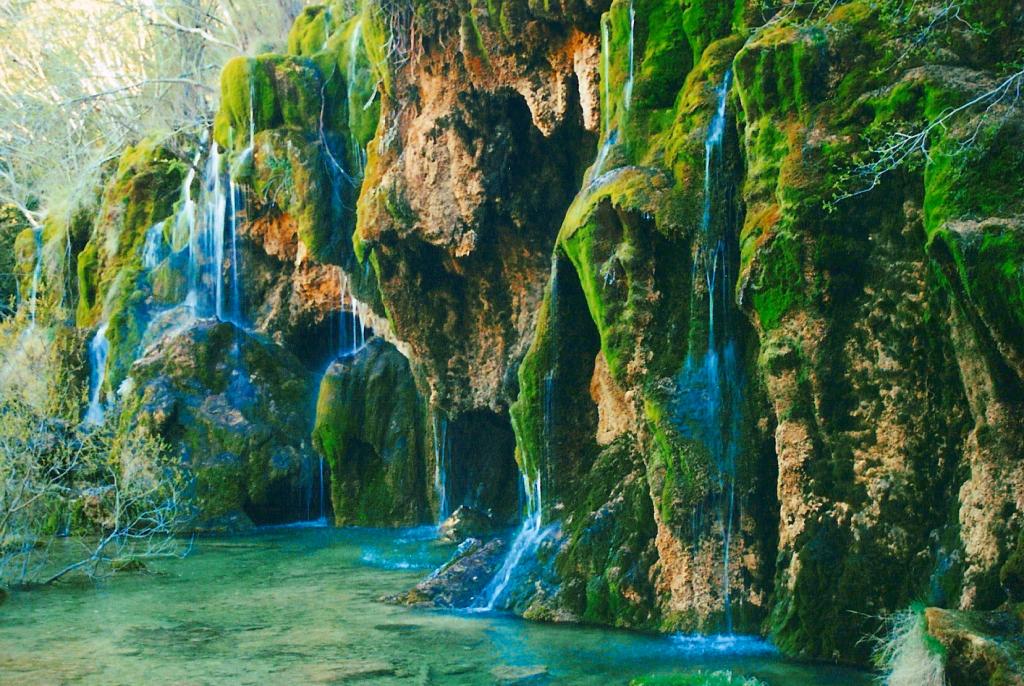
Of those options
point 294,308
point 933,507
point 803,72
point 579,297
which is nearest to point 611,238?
point 579,297

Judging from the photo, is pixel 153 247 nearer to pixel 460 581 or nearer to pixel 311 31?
pixel 311 31

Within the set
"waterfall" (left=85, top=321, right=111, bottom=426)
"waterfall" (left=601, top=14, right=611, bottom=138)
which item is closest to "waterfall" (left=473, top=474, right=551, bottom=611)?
"waterfall" (left=601, top=14, right=611, bottom=138)

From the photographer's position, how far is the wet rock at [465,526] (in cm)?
1919

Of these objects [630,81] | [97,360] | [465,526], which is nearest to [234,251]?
[97,360]

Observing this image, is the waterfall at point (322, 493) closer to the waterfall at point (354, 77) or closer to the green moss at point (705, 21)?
the waterfall at point (354, 77)

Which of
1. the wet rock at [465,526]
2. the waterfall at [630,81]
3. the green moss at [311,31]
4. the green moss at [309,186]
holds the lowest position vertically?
the wet rock at [465,526]

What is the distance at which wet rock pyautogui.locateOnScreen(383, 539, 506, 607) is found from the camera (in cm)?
1334

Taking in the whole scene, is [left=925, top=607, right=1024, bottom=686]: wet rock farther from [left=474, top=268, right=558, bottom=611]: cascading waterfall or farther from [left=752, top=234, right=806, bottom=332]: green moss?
[left=474, top=268, right=558, bottom=611]: cascading waterfall

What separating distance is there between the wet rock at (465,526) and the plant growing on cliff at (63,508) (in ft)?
13.2

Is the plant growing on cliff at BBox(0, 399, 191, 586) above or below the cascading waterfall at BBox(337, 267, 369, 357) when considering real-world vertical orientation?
below

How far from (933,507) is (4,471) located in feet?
33.1

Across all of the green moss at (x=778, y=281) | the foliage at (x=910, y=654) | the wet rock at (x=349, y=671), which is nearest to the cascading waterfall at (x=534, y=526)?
the wet rock at (x=349, y=671)

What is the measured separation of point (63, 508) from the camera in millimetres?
20844

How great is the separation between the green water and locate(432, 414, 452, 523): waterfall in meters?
5.30
